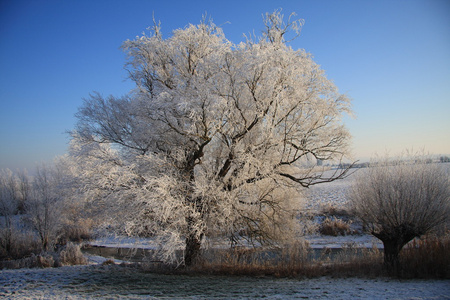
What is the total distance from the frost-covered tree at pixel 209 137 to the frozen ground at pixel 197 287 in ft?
3.36

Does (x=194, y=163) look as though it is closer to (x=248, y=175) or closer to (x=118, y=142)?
(x=248, y=175)

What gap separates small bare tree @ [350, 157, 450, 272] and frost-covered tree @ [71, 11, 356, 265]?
1321 mm

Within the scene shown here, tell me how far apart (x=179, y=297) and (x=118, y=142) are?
18.7 ft

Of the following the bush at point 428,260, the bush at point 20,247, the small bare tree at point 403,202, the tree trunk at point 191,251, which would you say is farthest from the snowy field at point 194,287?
the bush at point 20,247

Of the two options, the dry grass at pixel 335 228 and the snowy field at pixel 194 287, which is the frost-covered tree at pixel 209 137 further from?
the dry grass at pixel 335 228

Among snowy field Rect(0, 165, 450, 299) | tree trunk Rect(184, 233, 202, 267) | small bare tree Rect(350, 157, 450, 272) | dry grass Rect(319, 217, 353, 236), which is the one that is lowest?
dry grass Rect(319, 217, 353, 236)

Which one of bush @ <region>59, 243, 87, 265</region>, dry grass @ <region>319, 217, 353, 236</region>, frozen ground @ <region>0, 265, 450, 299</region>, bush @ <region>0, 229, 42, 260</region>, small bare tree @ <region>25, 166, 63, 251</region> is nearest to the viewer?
frozen ground @ <region>0, 265, 450, 299</region>

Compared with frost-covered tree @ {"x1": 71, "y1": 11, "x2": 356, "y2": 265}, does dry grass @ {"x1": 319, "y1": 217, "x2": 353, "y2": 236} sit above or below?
below

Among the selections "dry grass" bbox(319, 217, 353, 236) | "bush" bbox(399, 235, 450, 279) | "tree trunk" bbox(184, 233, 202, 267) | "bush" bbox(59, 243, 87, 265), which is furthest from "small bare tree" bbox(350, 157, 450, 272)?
"bush" bbox(59, 243, 87, 265)

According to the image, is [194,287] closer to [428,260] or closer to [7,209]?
[428,260]

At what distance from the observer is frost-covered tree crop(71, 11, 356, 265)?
794 centimetres

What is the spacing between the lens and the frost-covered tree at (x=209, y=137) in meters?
7.94

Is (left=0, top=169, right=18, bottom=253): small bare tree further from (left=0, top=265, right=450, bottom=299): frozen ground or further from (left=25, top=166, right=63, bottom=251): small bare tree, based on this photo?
(left=0, top=265, right=450, bottom=299): frozen ground

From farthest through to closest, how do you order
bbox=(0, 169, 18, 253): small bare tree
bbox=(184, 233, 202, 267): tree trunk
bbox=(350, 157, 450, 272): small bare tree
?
bbox=(0, 169, 18, 253): small bare tree < bbox=(184, 233, 202, 267): tree trunk < bbox=(350, 157, 450, 272): small bare tree
